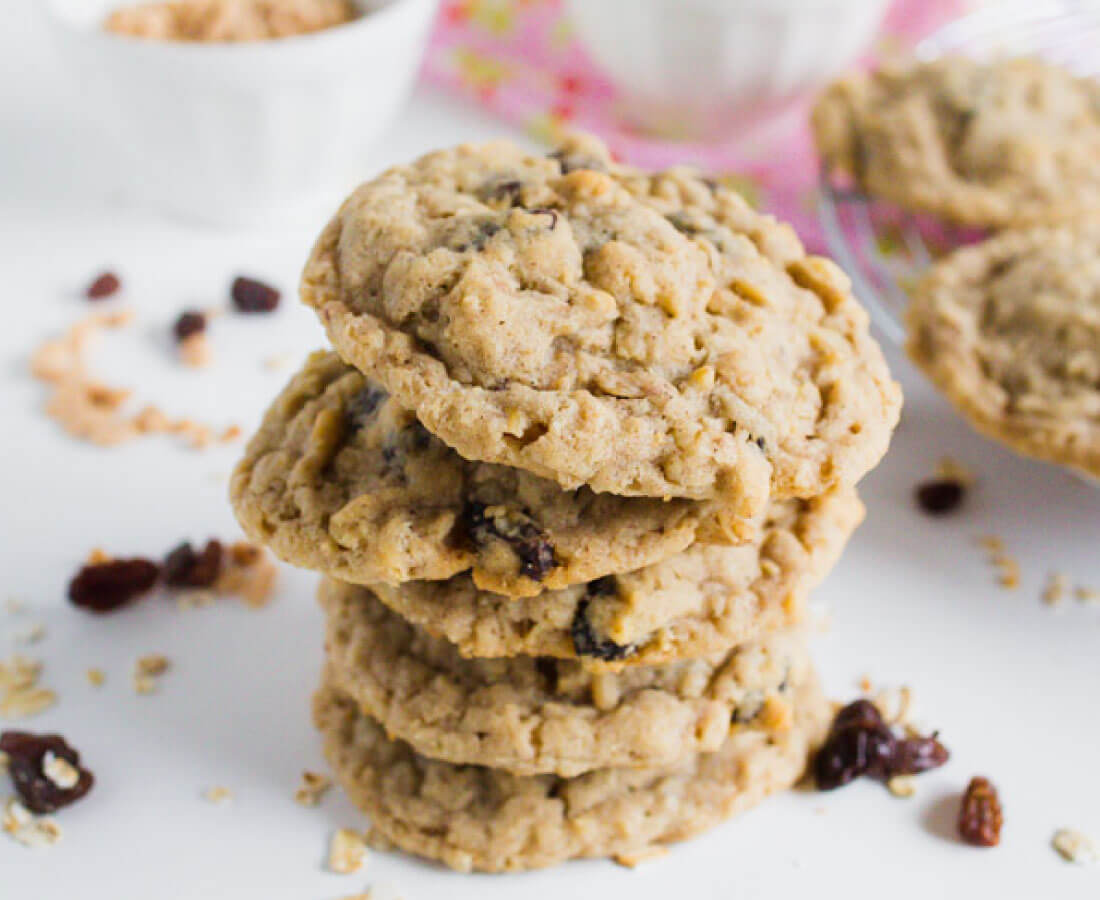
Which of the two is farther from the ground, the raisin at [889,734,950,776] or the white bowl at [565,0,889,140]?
the white bowl at [565,0,889,140]

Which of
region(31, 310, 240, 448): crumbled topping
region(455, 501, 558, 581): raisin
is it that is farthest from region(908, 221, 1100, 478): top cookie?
region(31, 310, 240, 448): crumbled topping

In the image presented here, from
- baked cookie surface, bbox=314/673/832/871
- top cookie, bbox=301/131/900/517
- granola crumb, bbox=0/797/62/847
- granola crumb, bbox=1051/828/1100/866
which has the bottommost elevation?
granola crumb, bbox=0/797/62/847

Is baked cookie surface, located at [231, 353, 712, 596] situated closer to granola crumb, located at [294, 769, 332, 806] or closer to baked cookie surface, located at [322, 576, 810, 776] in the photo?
baked cookie surface, located at [322, 576, 810, 776]

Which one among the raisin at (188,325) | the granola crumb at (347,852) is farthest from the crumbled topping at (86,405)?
the granola crumb at (347,852)

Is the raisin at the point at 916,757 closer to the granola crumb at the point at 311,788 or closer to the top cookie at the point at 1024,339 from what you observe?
the top cookie at the point at 1024,339

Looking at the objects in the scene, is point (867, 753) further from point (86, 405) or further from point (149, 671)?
point (86, 405)

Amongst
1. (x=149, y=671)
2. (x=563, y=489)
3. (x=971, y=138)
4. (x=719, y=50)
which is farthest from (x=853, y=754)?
(x=719, y=50)
